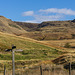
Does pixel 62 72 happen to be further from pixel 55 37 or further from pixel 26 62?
pixel 55 37

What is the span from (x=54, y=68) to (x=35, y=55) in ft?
90.9

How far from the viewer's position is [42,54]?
52.9m

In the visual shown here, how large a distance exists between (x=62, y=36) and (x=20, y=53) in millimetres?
135369

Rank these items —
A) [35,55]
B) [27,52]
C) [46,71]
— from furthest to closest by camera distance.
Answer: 1. [27,52]
2. [35,55]
3. [46,71]

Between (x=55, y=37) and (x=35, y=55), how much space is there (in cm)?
13313

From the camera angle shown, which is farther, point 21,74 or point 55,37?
point 55,37

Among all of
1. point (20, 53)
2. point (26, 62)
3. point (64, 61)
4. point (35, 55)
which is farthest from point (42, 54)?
point (64, 61)

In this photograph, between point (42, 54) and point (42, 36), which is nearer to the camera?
point (42, 54)

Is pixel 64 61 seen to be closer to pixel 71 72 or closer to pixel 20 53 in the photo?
pixel 71 72

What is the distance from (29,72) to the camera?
23.3 meters

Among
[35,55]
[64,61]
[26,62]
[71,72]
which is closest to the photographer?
[71,72]

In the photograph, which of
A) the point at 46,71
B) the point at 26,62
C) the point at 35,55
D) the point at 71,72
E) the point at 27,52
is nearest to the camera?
the point at 71,72

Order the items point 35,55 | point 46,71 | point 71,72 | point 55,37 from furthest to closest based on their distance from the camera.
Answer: point 55,37, point 35,55, point 46,71, point 71,72

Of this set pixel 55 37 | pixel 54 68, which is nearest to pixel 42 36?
pixel 55 37
